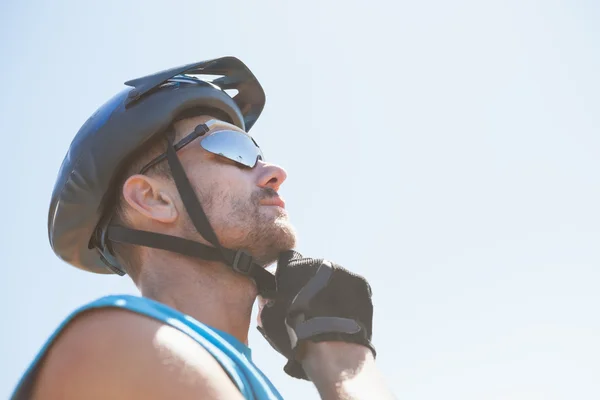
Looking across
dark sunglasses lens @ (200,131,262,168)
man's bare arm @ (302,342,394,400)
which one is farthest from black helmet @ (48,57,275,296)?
man's bare arm @ (302,342,394,400)

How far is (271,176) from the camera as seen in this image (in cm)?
436

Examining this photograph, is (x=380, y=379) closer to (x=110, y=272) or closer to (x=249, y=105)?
(x=110, y=272)

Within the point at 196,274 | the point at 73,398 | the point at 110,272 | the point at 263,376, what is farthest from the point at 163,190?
the point at 73,398

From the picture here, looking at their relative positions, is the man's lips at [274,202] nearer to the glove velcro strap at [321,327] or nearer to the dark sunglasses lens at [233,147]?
the dark sunglasses lens at [233,147]

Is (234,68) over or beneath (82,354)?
over

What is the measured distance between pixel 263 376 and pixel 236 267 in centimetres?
90

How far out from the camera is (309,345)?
10.9ft

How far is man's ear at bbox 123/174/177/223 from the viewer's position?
4.21 m

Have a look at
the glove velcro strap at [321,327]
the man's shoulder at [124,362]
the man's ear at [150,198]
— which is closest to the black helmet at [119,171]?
the man's ear at [150,198]

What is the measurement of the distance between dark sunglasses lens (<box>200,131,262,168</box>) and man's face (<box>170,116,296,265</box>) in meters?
0.04

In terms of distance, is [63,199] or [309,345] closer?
[309,345]

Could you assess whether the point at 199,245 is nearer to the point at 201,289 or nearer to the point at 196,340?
the point at 201,289

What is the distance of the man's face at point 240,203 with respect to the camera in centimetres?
408

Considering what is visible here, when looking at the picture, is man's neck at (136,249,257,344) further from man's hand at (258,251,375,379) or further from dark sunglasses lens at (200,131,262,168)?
dark sunglasses lens at (200,131,262,168)
